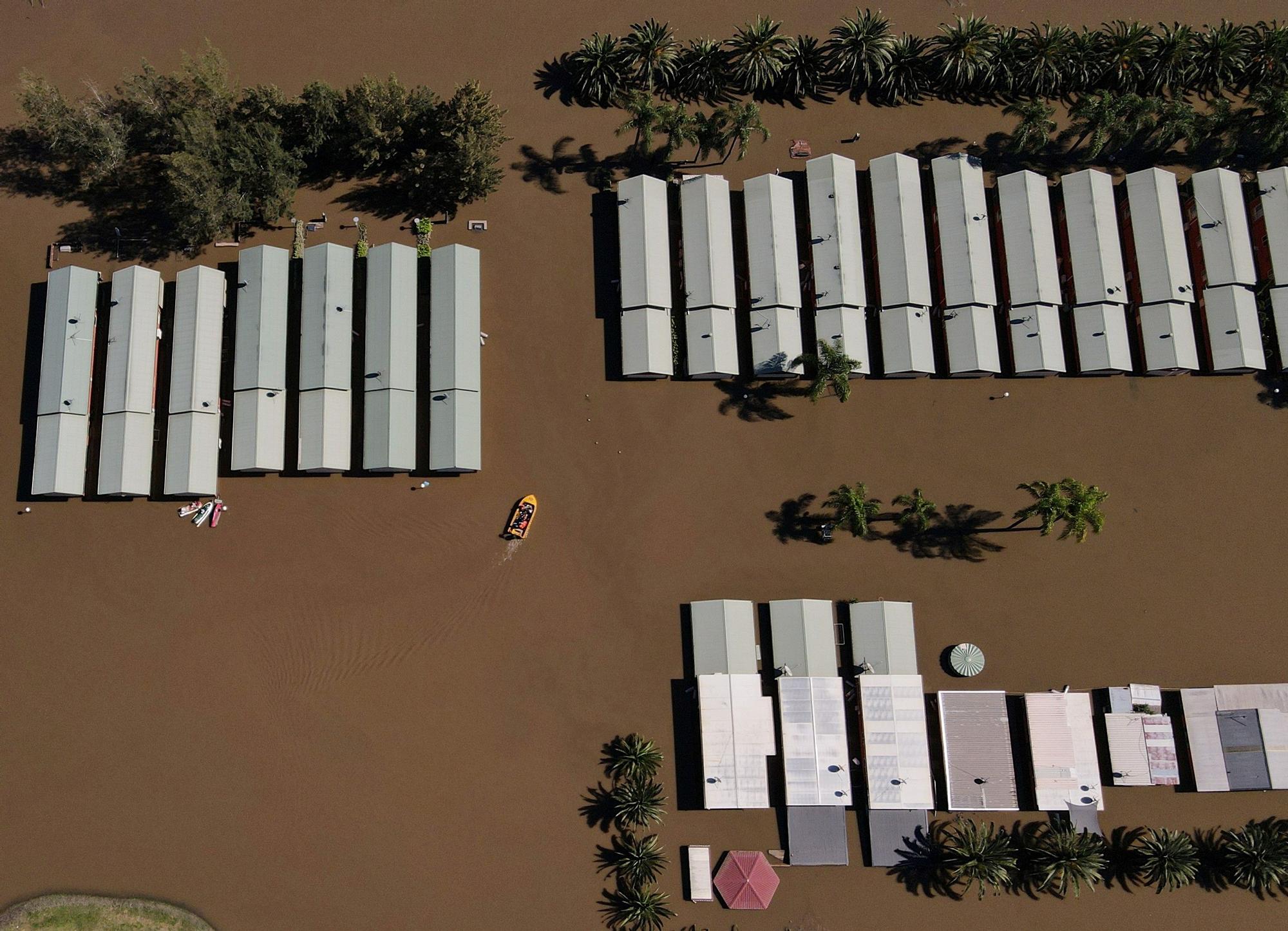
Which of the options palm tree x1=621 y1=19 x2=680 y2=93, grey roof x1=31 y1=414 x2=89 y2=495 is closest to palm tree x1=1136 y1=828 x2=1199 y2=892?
palm tree x1=621 y1=19 x2=680 y2=93

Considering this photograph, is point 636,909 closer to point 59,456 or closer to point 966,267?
point 59,456

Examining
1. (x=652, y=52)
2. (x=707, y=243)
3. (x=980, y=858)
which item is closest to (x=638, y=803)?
(x=980, y=858)

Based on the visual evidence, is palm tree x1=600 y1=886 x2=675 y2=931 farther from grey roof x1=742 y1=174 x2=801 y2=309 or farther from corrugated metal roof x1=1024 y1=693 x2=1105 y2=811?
grey roof x1=742 y1=174 x2=801 y2=309

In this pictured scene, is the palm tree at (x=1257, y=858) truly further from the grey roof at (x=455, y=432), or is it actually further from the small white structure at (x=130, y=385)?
the small white structure at (x=130, y=385)

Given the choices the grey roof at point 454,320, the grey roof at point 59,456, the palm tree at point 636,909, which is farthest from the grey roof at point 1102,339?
the grey roof at point 59,456

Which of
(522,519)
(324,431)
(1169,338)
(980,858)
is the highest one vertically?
(1169,338)

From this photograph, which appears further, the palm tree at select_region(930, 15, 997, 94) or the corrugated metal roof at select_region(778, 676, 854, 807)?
the palm tree at select_region(930, 15, 997, 94)

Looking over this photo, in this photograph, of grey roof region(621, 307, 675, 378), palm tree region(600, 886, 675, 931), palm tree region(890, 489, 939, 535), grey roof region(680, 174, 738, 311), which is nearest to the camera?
palm tree region(600, 886, 675, 931)
